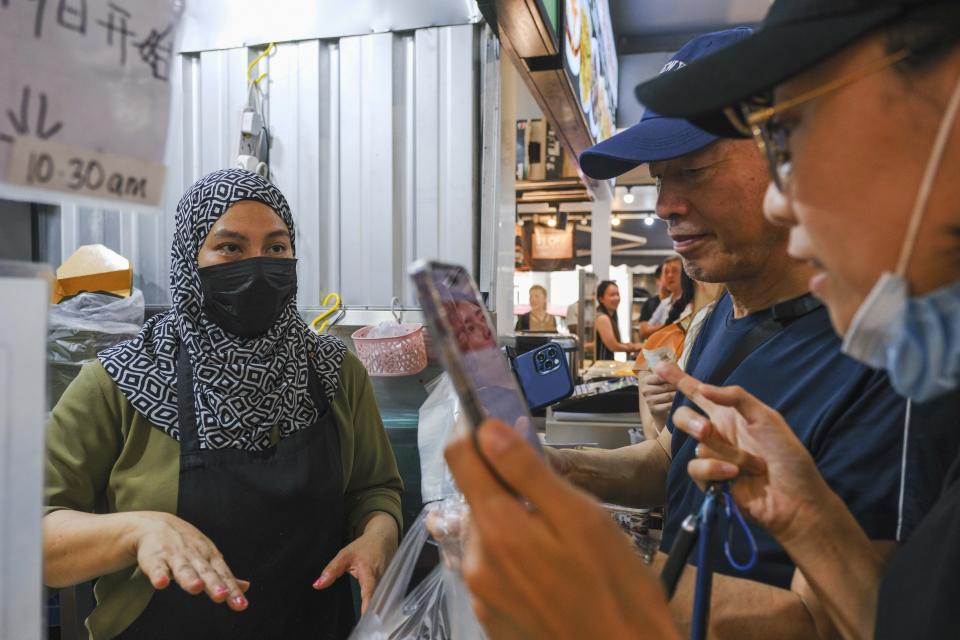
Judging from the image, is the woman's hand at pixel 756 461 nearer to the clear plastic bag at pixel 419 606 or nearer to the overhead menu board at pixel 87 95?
the clear plastic bag at pixel 419 606

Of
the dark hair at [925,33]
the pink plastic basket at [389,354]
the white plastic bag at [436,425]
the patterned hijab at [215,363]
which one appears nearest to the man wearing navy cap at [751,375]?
the white plastic bag at [436,425]

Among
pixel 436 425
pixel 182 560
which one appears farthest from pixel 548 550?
pixel 436 425

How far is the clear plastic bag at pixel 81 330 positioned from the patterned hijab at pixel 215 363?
79 centimetres

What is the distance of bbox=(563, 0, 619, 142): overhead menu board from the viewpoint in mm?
2570

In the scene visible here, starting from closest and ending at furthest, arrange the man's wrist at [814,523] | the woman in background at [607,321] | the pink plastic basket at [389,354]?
the man's wrist at [814,523] < the pink plastic basket at [389,354] < the woman in background at [607,321]

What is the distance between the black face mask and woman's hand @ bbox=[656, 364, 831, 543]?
1.07m

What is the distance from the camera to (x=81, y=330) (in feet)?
7.68

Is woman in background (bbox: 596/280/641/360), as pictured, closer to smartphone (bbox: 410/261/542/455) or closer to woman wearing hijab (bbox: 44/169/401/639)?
woman wearing hijab (bbox: 44/169/401/639)

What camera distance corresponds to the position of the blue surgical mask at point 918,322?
23.0 inches

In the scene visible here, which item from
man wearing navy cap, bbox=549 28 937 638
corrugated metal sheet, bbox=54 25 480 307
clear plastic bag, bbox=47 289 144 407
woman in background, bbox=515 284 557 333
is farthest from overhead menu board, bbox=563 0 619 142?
woman in background, bbox=515 284 557 333

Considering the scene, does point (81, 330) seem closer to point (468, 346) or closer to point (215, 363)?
point (215, 363)

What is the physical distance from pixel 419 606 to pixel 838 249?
91 cm

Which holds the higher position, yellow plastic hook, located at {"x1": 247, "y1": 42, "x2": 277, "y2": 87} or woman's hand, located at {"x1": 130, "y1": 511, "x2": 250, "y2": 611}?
yellow plastic hook, located at {"x1": 247, "y1": 42, "x2": 277, "y2": 87}

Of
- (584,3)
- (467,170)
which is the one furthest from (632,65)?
(467,170)
